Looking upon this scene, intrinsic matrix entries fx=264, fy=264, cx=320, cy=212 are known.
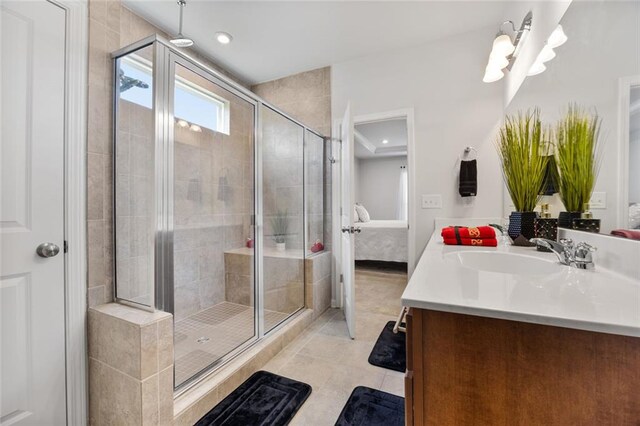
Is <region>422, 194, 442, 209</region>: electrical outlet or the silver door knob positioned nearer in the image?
the silver door knob

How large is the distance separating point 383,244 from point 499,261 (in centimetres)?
306

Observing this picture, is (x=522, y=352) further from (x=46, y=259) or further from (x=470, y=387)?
(x=46, y=259)

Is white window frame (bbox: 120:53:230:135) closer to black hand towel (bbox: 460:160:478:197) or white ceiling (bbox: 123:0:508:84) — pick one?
white ceiling (bbox: 123:0:508:84)

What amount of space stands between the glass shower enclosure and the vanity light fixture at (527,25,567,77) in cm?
178

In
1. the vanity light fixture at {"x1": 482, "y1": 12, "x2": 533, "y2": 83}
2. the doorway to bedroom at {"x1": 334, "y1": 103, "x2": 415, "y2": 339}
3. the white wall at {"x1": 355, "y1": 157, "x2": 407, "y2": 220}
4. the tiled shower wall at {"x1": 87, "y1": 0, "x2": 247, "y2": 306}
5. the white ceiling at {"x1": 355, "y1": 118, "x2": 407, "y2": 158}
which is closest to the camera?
the tiled shower wall at {"x1": 87, "y1": 0, "x2": 247, "y2": 306}

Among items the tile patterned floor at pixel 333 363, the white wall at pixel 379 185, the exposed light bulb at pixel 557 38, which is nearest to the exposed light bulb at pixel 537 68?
the exposed light bulb at pixel 557 38

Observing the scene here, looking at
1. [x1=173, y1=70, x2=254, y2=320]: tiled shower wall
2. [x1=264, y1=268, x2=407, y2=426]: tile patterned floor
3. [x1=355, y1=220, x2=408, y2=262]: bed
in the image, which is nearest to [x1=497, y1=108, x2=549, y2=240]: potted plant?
[x1=264, y1=268, x2=407, y2=426]: tile patterned floor

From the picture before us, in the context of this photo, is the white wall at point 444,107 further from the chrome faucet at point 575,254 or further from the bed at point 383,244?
the bed at point 383,244

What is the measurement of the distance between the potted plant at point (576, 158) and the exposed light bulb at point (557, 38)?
357mm

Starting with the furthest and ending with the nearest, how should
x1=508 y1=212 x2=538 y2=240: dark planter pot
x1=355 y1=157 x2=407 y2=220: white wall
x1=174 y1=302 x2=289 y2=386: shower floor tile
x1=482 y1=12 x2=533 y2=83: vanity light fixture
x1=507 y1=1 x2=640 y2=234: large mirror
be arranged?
x1=355 y1=157 x2=407 y2=220: white wall, x1=482 y1=12 x2=533 y2=83: vanity light fixture, x1=174 y1=302 x2=289 y2=386: shower floor tile, x1=508 y1=212 x2=538 y2=240: dark planter pot, x1=507 y1=1 x2=640 y2=234: large mirror

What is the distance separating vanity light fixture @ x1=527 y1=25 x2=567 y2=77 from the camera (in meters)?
1.22

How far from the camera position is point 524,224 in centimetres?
142

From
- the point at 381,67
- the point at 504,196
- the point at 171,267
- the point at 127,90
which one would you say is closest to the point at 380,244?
the point at 504,196

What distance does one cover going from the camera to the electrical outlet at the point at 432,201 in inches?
95.2
